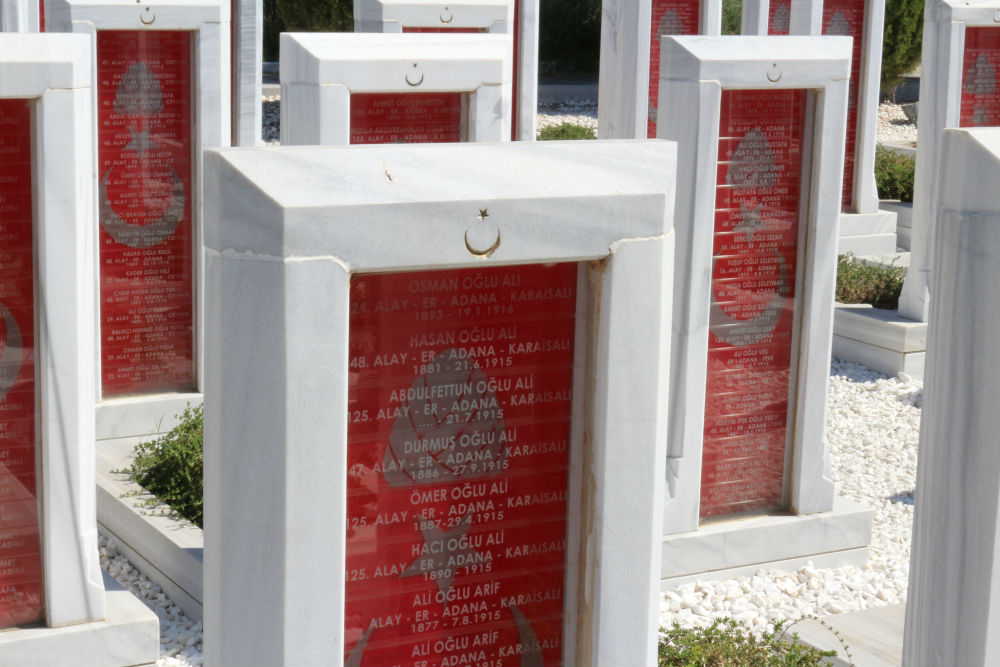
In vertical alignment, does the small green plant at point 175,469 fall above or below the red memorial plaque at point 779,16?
below

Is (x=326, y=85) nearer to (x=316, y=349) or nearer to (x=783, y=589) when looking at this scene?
(x=783, y=589)

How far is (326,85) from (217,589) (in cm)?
381

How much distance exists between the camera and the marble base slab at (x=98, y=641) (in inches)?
184

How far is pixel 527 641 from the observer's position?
2.98 meters

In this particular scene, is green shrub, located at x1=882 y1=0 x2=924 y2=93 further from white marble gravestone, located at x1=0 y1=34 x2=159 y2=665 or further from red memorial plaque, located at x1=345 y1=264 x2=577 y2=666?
red memorial plaque, located at x1=345 y1=264 x2=577 y2=666

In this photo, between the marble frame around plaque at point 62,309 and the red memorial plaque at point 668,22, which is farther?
the red memorial plaque at point 668,22

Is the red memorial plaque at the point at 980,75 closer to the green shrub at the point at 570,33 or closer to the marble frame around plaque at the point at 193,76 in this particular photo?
the marble frame around plaque at the point at 193,76

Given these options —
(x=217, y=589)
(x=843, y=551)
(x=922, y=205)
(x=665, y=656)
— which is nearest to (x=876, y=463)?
(x=843, y=551)

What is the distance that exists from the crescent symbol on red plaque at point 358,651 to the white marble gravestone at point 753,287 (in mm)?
3090

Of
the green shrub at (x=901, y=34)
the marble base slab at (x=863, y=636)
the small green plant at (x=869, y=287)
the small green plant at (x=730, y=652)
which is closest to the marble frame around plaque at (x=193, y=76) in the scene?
the small green plant at (x=730, y=652)

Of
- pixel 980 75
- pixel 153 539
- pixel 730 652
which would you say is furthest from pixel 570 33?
pixel 730 652

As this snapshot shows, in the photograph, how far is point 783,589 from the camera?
5.99 m

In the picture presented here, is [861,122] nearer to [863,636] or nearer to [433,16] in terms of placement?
[433,16]

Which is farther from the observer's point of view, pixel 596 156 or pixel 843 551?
pixel 843 551
